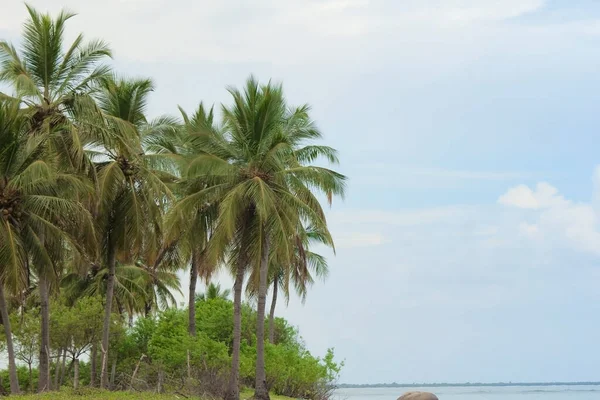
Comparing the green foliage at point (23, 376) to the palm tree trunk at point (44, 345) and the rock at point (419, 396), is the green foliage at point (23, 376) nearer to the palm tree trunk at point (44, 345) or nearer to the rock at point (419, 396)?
the palm tree trunk at point (44, 345)

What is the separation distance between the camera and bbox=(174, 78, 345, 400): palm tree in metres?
25.9

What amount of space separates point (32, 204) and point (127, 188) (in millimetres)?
5355

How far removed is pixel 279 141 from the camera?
26.4 metres

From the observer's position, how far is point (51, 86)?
24.6 metres

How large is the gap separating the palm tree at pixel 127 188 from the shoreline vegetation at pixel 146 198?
0.16 feet

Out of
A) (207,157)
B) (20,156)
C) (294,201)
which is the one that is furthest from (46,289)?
(294,201)

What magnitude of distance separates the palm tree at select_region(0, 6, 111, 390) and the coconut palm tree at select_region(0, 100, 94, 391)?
0.38 m

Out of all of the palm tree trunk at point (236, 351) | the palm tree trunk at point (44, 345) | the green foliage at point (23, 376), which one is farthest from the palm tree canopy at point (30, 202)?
the green foliage at point (23, 376)

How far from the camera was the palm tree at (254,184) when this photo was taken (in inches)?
1018

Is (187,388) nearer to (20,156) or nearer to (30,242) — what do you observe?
(30,242)

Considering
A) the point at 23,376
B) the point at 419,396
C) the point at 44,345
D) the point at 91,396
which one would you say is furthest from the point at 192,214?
the point at 23,376

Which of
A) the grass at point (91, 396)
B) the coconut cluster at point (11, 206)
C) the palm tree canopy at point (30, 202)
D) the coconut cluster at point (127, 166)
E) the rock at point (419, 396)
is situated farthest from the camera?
the coconut cluster at point (127, 166)

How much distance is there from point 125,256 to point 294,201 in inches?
261

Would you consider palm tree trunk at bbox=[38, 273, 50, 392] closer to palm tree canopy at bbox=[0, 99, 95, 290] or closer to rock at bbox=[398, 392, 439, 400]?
palm tree canopy at bbox=[0, 99, 95, 290]
